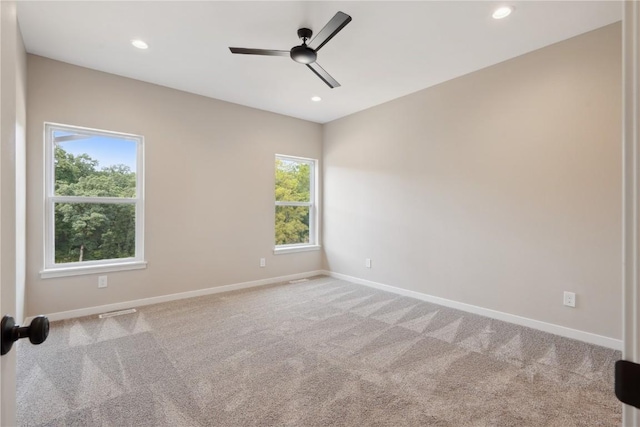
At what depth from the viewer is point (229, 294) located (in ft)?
13.6

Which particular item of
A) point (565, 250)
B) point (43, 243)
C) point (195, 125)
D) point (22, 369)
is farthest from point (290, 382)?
point (195, 125)

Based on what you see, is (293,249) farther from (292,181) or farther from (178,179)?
(178,179)

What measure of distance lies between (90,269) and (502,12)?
471 centimetres

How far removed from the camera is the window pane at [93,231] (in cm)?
325

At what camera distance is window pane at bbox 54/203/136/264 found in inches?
128

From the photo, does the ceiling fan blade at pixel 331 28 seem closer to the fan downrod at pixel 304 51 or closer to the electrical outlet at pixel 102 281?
the fan downrod at pixel 304 51

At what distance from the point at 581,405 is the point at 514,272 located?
1.48 metres

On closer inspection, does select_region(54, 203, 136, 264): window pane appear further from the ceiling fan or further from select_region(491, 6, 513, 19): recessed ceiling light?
select_region(491, 6, 513, 19): recessed ceiling light

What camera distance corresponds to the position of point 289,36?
2.74 m

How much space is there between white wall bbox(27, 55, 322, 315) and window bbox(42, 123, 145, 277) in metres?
0.11

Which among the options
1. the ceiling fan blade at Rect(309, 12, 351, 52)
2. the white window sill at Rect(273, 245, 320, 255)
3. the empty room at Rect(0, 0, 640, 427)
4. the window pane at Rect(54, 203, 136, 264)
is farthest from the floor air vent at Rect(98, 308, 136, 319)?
the ceiling fan blade at Rect(309, 12, 351, 52)

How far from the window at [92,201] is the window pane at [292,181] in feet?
6.69

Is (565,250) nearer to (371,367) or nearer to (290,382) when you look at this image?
(371,367)

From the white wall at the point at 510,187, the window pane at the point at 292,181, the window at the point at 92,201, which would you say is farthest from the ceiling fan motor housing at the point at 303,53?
the window pane at the point at 292,181
